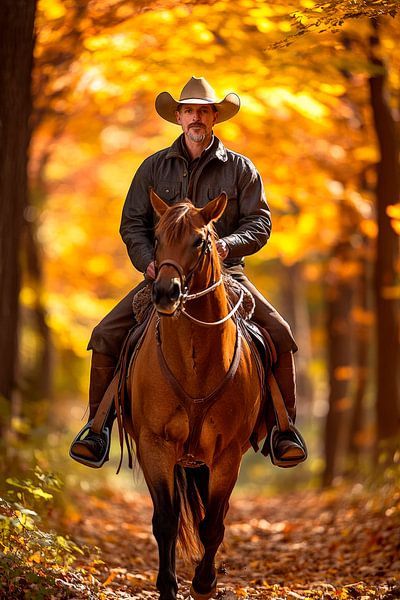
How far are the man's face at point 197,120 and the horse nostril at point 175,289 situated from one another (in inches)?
74.6

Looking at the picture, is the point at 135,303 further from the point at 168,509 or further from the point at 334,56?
the point at 334,56

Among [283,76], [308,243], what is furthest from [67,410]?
[283,76]

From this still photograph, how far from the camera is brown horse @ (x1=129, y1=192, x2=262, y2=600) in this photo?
646 cm

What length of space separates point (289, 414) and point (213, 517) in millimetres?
1264

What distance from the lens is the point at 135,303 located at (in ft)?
25.4

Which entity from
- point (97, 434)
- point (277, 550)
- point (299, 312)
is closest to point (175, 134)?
point (277, 550)

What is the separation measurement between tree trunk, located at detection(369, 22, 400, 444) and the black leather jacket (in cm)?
555

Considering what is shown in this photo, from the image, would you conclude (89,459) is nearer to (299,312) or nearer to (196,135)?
(196,135)

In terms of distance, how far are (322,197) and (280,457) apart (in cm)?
908

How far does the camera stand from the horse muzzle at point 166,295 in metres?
5.98

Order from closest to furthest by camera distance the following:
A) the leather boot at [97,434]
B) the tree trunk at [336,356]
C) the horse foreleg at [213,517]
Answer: the horse foreleg at [213,517], the leather boot at [97,434], the tree trunk at [336,356]

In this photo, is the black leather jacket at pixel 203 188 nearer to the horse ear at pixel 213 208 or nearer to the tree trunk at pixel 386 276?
the horse ear at pixel 213 208

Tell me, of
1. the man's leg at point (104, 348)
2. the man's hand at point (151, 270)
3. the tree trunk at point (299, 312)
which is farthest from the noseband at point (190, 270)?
the tree trunk at point (299, 312)

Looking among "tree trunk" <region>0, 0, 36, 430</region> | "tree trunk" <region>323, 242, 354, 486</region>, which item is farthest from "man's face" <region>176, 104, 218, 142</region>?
"tree trunk" <region>323, 242, 354, 486</region>
